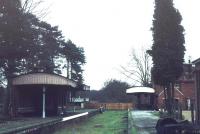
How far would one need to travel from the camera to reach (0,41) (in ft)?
142

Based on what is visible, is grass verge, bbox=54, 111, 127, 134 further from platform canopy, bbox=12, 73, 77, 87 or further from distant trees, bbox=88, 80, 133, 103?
distant trees, bbox=88, 80, 133, 103

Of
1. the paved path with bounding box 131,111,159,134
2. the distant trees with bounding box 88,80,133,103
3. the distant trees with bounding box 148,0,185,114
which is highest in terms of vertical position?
the distant trees with bounding box 148,0,185,114

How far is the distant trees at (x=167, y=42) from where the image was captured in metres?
39.3

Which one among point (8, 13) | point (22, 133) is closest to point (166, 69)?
point (8, 13)

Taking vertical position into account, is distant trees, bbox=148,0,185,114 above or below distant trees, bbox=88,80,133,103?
above

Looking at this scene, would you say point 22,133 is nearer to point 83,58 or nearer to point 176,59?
point 176,59

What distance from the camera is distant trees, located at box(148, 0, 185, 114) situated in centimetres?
3934

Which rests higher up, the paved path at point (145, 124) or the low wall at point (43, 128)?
the low wall at point (43, 128)

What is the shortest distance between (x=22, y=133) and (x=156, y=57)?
25.1m

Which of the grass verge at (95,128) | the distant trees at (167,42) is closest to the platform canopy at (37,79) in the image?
the grass verge at (95,128)

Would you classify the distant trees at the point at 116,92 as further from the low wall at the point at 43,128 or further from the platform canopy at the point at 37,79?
the low wall at the point at 43,128

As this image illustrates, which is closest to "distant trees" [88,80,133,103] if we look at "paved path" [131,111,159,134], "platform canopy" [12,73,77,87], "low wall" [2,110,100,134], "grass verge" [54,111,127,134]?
"platform canopy" [12,73,77,87]

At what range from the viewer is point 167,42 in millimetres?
39438

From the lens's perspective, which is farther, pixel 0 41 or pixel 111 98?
pixel 111 98
